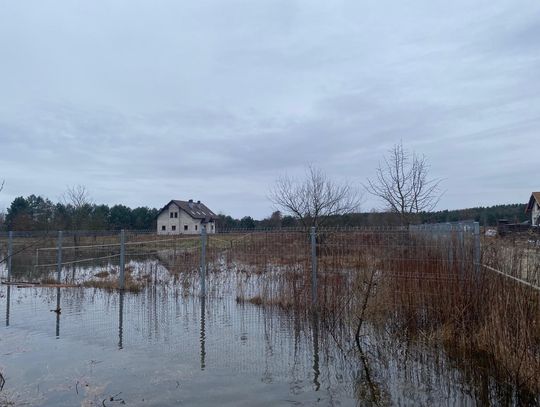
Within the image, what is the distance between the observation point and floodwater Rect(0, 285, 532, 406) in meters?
5.62

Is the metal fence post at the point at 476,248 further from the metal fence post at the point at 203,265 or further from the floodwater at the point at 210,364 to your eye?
the metal fence post at the point at 203,265

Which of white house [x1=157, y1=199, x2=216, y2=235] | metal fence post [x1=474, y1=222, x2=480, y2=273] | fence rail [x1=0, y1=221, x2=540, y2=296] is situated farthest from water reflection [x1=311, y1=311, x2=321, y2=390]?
white house [x1=157, y1=199, x2=216, y2=235]

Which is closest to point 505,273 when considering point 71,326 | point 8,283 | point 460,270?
point 460,270

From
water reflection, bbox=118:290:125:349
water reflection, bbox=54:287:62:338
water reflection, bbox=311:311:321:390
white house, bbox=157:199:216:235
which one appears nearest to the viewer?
water reflection, bbox=311:311:321:390

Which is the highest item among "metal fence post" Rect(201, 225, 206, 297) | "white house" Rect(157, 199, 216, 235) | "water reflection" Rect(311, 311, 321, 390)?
"white house" Rect(157, 199, 216, 235)

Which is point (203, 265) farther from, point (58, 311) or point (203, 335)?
point (203, 335)

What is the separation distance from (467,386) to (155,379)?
13.0ft

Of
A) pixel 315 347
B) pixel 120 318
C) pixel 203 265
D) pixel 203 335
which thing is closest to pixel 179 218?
pixel 203 265

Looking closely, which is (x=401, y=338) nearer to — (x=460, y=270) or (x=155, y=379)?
(x=460, y=270)

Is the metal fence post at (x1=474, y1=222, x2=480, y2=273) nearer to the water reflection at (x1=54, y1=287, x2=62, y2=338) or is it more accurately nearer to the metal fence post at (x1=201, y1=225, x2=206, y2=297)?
the metal fence post at (x1=201, y1=225, x2=206, y2=297)

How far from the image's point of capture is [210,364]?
23.0ft

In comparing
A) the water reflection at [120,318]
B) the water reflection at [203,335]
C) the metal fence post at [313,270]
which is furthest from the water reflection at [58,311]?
the metal fence post at [313,270]

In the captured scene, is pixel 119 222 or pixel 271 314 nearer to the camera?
pixel 271 314

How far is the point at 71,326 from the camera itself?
383 inches
